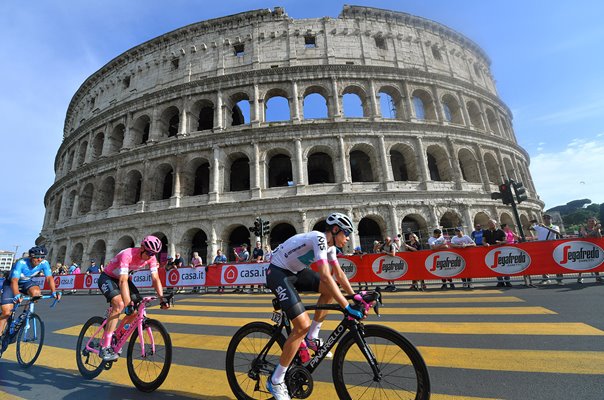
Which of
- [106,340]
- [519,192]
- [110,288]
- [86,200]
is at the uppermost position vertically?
[86,200]

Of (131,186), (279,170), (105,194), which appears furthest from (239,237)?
(105,194)

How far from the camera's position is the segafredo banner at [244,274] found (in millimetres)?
11328

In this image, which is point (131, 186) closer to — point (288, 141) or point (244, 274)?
point (288, 141)

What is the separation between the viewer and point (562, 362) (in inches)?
122

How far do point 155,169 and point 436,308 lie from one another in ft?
70.6

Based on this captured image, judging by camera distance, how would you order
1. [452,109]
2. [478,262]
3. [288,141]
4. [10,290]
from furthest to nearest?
[452,109], [288,141], [478,262], [10,290]

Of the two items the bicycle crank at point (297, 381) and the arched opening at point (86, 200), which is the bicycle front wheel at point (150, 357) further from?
the arched opening at point (86, 200)

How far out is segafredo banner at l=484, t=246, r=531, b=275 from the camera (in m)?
8.69

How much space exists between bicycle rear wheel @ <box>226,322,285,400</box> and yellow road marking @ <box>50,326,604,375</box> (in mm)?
89

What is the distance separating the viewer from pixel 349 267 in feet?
34.6

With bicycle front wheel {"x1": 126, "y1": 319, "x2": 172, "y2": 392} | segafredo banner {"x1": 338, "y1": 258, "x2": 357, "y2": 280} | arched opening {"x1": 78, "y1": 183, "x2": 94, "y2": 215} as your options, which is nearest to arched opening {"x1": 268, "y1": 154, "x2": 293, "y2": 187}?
segafredo banner {"x1": 338, "y1": 258, "x2": 357, "y2": 280}

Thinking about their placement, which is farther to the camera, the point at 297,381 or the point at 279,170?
the point at 279,170

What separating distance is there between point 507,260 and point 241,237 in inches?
670

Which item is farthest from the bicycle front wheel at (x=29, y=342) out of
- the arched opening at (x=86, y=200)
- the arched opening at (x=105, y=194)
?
the arched opening at (x=86, y=200)
